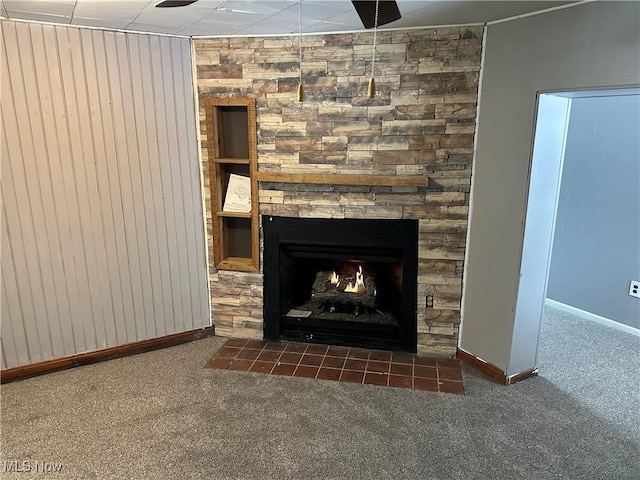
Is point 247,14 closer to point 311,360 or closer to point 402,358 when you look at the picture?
point 311,360

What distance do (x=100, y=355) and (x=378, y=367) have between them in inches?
72.6

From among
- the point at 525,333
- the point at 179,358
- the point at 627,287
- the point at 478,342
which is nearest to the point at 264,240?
the point at 179,358

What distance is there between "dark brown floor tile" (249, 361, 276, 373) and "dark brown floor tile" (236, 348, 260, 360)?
0.09m

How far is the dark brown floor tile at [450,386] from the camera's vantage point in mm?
2618

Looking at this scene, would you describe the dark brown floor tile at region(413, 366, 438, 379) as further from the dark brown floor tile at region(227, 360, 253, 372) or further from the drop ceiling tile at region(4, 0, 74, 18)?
the drop ceiling tile at region(4, 0, 74, 18)

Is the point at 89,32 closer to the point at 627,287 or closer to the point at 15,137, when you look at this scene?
the point at 15,137

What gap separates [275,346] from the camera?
10.5 feet

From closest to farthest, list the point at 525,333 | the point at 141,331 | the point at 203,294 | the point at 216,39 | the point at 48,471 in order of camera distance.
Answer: the point at 48,471, the point at 525,333, the point at 216,39, the point at 141,331, the point at 203,294

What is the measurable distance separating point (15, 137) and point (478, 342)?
9.96ft

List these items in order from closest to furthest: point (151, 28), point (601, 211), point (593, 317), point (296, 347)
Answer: point (151, 28)
point (296, 347)
point (601, 211)
point (593, 317)

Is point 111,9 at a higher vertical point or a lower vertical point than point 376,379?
higher

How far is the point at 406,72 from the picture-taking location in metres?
2.69

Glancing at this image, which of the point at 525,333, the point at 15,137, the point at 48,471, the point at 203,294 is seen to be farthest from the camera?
the point at 203,294

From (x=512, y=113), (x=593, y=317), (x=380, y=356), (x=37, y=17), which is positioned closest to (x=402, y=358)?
(x=380, y=356)
